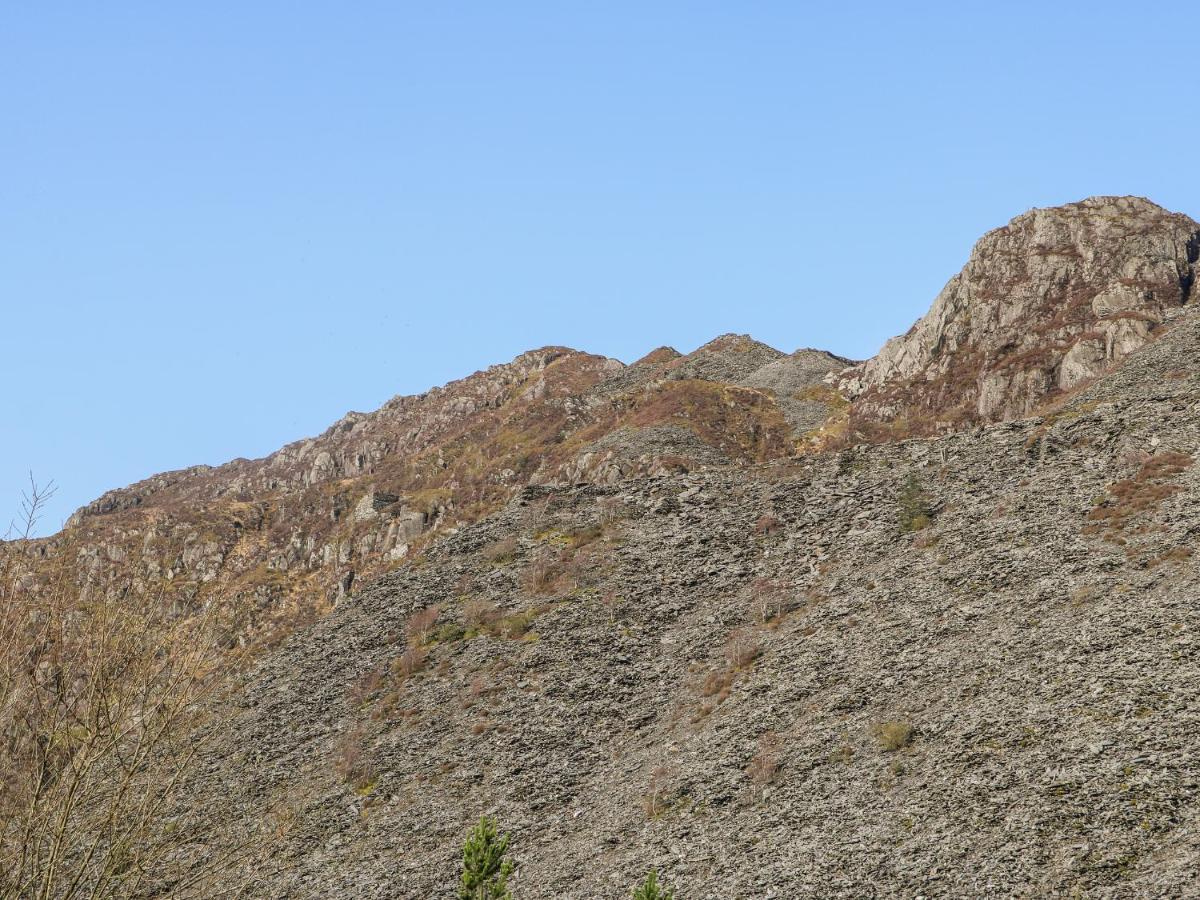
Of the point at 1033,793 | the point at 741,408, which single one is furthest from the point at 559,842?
the point at 741,408

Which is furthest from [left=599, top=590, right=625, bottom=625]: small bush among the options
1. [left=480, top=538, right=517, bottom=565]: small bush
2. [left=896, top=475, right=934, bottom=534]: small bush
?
[left=896, top=475, right=934, bottom=534]: small bush

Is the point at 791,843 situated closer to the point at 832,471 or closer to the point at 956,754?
the point at 956,754

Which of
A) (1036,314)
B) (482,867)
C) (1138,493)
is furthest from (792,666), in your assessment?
(1036,314)

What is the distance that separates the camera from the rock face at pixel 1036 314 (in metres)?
95.1

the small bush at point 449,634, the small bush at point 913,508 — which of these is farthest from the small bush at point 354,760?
the small bush at point 913,508

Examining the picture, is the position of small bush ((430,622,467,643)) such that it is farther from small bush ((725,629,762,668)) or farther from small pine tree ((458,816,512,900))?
small pine tree ((458,816,512,900))

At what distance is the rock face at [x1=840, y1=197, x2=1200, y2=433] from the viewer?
95125 millimetres

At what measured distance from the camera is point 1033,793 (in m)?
33.7

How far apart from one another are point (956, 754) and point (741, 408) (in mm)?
86837

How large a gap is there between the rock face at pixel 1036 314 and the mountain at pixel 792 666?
1.73 feet

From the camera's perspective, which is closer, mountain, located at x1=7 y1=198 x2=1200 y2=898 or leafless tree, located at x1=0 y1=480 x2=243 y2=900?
leafless tree, located at x1=0 y1=480 x2=243 y2=900

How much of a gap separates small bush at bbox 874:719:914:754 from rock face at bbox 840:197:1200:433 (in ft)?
192

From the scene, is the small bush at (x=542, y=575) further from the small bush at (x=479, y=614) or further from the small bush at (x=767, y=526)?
the small bush at (x=767, y=526)

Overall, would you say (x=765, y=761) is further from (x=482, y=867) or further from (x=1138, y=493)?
(x=1138, y=493)
